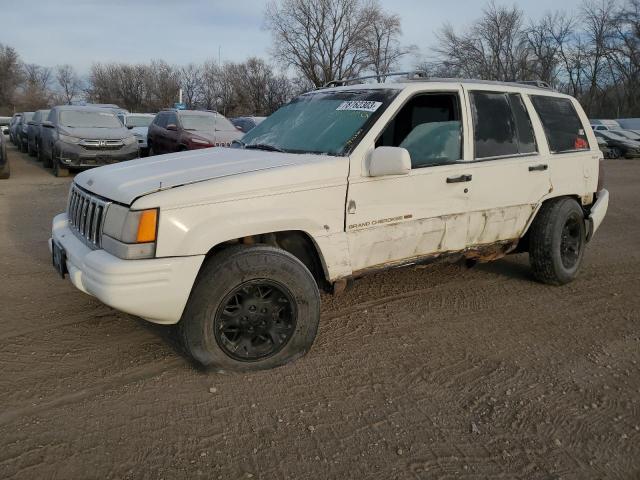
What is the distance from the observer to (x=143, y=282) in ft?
9.81

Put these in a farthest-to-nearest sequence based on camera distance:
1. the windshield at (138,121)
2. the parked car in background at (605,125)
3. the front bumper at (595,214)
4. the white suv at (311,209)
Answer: the parked car in background at (605,125), the windshield at (138,121), the front bumper at (595,214), the white suv at (311,209)

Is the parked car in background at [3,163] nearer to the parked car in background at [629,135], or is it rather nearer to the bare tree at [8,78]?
the parked car in background at [629,135]

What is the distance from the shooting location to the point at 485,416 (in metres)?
2.97

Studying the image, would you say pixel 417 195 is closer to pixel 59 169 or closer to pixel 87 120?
pixel 59 169

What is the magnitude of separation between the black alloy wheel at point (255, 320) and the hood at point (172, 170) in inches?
28.6

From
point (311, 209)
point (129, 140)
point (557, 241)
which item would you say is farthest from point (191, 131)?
point (311, 209)

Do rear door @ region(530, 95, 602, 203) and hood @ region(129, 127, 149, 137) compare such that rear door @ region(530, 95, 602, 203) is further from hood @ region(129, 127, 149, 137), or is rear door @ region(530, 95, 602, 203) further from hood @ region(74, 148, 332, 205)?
hood @ region(129, 127, 149, 137)

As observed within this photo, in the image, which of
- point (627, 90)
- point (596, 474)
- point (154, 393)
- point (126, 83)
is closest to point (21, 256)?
point (154, 393)

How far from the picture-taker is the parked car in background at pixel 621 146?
947 inches

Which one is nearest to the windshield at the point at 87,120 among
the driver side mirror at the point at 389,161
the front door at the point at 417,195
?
the front door at the point at 417,195

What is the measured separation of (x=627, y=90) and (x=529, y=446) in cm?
5735

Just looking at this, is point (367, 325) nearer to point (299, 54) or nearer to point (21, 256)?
point (21, 256)

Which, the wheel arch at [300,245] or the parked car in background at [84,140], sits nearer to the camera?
the wheel arch at [300,245]

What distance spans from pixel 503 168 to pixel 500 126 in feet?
1.26
